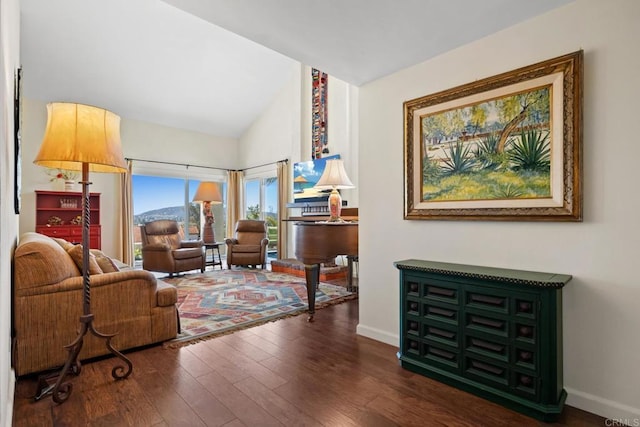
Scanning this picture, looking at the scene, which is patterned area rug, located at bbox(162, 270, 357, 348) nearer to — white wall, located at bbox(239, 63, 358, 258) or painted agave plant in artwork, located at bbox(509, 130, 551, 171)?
white wall, located at bbox(239, 63, 358, 258)

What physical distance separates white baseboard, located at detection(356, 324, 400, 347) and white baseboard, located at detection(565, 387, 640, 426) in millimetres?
1085

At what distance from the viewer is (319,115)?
609 cm

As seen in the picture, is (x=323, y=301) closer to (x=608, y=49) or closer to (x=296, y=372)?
(x=296, y=372)

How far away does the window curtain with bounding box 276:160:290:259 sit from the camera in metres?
6.86

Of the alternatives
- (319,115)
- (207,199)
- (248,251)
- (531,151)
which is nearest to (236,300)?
(248,251)

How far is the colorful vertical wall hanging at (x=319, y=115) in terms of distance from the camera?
600cm

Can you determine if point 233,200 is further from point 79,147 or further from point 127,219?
point 79,147

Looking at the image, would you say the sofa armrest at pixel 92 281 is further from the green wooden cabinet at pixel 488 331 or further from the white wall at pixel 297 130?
the white wall at pixel 297 130

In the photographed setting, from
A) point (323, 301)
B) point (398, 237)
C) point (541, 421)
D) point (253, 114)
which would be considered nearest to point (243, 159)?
point (253, 114)

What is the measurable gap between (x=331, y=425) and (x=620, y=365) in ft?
4.86

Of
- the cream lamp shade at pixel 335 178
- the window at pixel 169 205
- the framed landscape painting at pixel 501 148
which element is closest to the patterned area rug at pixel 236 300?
the cream lamp shade at pixel 335 178

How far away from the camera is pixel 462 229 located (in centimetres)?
219

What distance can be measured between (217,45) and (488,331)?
5789 millimetres

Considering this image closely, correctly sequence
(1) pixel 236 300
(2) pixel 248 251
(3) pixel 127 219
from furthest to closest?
1. (3) pixel 127 219
2. (2) pixel 248 251
3. (1) pixel 236 300
